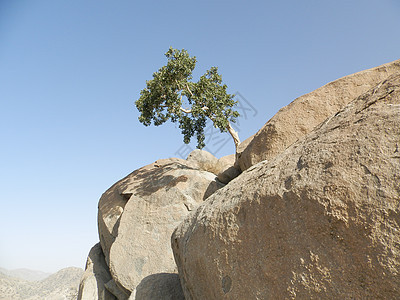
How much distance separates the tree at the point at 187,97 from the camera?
15.4 metres

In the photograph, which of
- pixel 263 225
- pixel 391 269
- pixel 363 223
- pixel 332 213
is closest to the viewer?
pixel 391 269

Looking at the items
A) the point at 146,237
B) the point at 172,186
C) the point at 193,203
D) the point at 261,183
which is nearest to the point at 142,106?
the point at 172,186

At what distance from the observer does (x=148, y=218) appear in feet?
34.5

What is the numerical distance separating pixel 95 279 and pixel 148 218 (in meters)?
3.47

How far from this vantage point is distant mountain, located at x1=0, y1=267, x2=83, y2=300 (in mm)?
42584

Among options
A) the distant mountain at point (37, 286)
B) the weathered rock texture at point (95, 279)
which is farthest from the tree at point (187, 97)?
the distant mountain at point (37, 286)

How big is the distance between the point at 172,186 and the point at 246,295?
8.12 meters

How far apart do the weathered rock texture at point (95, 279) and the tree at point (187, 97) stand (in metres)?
7.43

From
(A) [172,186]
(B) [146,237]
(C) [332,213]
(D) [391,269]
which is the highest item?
(A) [172,186]

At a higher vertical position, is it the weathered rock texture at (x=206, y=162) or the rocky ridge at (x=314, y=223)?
the weathered rock texture at (x=206, y=162)

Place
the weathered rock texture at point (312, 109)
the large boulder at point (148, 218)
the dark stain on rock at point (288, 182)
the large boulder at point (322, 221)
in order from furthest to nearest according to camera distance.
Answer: the large boulder at point (148, 218), the weathered rock texture at point (312, 109), the dark stain on rock at point (288, 182), the large boulder at point (322, 221)

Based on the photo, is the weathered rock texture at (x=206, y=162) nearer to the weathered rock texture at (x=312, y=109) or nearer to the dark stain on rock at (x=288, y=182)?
the weathered rock texture at (x=312, y=109)

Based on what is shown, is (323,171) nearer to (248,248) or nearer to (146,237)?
(248,248)

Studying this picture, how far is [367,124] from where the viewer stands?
351cm
